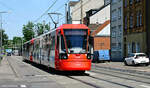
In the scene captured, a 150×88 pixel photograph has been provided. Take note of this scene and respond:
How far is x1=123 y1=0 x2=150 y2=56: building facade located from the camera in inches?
1625

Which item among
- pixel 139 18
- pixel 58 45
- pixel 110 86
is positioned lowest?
pixel 110 86

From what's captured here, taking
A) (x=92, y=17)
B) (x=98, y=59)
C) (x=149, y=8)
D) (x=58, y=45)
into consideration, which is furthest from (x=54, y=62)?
(x=92, y=17)

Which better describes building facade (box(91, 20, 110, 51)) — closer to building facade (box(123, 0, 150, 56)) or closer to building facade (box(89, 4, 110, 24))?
building facade (box(89, 4, 110, 24))

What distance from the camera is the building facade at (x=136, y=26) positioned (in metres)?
41.3

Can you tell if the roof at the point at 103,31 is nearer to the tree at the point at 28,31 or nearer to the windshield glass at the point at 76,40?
the windshield glass at the point at 76,40

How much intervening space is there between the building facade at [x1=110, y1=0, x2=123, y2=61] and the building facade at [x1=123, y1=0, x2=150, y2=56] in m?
2.27

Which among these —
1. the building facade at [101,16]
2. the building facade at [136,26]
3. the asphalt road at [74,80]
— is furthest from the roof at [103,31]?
the asphalt road at [74,80]

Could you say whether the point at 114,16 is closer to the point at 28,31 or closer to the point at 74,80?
the point at 74,80

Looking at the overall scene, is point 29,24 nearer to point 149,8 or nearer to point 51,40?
point 149,8

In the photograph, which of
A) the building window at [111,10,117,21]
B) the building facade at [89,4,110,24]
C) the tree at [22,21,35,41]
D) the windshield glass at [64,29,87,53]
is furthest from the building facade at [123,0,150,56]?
the tree at [22,21,35,41]

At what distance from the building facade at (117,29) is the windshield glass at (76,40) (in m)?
31.6

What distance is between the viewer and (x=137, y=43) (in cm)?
4425

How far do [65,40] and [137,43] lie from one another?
1022 inches

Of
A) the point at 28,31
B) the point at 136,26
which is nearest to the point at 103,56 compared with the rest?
the point at 136,26
